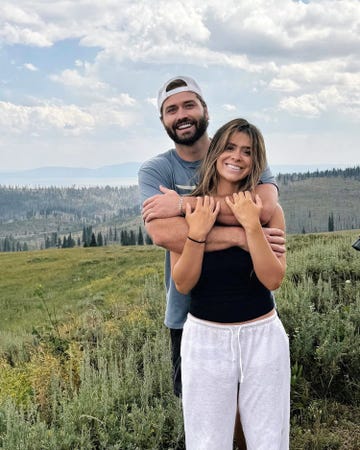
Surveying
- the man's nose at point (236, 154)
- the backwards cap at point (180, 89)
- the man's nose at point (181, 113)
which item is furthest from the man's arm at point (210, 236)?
the backwards cap at point (180, 89)

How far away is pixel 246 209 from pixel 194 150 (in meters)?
1.06

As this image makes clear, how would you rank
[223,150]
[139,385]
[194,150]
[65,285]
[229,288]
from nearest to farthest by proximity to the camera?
[229,288] → [223,150] → [194,150] → [139,385] → [65,285]

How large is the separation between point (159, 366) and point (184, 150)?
95.0 inches

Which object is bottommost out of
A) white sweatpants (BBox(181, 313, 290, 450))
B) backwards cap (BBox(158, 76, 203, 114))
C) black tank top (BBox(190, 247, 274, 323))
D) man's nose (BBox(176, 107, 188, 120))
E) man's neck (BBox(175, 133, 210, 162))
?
white sweatpants (BBox(181, 313, 290, 450))

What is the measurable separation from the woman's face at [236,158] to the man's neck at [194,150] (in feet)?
2.43

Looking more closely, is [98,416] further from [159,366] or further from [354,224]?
[354,224]

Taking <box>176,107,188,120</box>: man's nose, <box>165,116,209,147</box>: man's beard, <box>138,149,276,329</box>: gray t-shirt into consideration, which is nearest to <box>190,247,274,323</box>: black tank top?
<box>138,149,276,329</box>: gray t-shirt

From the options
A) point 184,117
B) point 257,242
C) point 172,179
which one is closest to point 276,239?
point 257,242

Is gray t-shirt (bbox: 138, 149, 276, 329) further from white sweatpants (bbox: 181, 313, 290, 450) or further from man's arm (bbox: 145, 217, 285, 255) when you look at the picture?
white sweatpants (bbox: 181, 313, 290, 450)

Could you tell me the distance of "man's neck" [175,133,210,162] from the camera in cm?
357

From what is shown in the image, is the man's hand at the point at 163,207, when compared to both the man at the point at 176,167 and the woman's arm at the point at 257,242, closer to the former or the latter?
the man at the point at 176,167

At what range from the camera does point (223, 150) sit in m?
2.83

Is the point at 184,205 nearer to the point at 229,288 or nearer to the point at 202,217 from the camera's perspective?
the point at 202,217

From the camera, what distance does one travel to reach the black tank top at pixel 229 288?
2684mm
